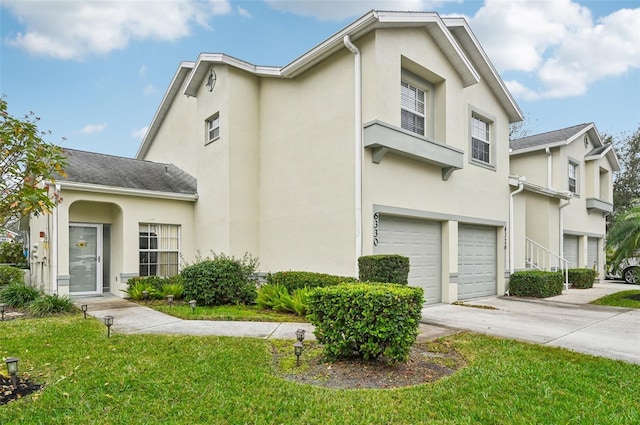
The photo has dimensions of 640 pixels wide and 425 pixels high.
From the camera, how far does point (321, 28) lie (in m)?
12.1

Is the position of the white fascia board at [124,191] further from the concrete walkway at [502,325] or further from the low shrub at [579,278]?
the low shrub at [579,278]

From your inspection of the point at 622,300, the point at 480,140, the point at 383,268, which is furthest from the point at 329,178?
the point at 622,300

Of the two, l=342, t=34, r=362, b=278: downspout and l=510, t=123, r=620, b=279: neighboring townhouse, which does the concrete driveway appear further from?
l=510, t=123, r=620, b=279: neighboring townhouse

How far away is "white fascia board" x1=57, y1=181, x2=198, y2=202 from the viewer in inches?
430

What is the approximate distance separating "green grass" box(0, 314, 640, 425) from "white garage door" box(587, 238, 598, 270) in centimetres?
1766

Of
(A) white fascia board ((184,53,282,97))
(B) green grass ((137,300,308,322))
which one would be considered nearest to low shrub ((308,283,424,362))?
(B) green grass ((137,300,308,322))

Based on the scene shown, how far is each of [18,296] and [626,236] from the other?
18.2m

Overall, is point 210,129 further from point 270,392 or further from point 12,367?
point 270,392

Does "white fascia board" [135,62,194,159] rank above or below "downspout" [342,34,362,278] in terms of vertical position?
above

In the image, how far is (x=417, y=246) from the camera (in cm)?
1051

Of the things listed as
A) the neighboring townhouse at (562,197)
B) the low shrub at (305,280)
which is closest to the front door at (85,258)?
the low shrub at (305,280)

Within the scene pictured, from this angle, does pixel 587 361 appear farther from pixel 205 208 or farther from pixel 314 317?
pixel 205 208

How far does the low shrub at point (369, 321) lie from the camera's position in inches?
190

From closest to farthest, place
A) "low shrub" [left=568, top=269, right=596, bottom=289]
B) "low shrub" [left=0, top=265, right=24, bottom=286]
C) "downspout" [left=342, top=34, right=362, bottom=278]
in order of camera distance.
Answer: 1. "downspout" [left=342, top=34, right=362, bottom=278]
2. "low shrub" [left=0, top=265, right=24, bottom=286]
3. "low shrub" [left=568, top=269, right=596, bottom=289]
